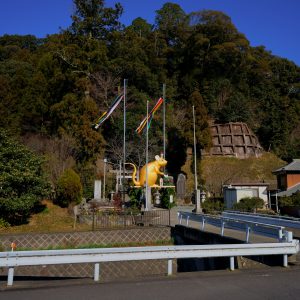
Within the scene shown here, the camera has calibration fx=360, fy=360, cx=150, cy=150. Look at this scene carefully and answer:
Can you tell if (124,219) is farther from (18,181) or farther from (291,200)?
(291,200)

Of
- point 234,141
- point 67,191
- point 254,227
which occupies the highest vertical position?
point 234,141

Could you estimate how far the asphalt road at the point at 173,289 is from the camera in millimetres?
5637

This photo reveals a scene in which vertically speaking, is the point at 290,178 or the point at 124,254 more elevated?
the point at 290,178

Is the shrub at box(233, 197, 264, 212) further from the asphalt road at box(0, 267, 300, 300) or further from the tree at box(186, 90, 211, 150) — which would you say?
the asphalt road at box(0, 267, 300, 300)

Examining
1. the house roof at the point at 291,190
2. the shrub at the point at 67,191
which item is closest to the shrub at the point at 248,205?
the house roof at the point at 291,190

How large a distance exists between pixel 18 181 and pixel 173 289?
1398 centimetres

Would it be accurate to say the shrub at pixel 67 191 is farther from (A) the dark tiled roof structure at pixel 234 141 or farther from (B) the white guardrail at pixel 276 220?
(A) the dark tiled roof structure at pixel 234 141

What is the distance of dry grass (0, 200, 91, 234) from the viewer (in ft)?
57.6

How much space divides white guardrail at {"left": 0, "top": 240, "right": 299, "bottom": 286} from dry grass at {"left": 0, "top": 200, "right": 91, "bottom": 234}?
10.2 m

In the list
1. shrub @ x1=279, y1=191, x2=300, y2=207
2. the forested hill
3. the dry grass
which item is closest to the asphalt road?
the dry grass

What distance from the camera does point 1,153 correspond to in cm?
1853

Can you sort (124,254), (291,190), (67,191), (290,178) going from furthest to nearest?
(290,178) → (291,190) → (67,191) → (124,254)

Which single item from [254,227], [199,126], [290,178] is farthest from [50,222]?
[199,126]

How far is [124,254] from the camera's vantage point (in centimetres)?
674
